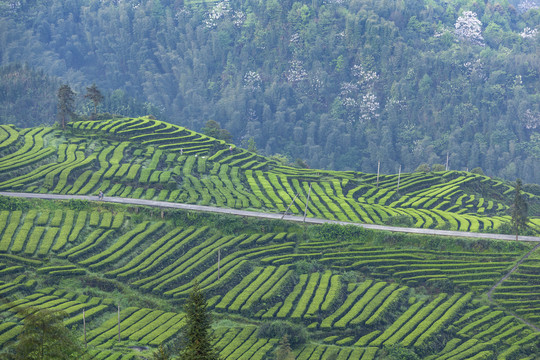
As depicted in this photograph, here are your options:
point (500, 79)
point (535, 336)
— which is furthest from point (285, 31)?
point (535, 336)

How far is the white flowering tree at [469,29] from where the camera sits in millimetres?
158875

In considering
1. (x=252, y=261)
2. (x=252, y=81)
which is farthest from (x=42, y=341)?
(x=252, y=81)

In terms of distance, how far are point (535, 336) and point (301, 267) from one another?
20373 mm

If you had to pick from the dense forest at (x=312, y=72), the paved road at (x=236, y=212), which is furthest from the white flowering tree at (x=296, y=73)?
the paved road at (x=236, y=212)

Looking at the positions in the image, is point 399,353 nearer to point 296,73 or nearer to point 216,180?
point 216,180

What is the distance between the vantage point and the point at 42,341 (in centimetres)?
3494

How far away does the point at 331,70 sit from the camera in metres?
154

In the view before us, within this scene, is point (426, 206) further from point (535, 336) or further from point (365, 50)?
point (365, 50)

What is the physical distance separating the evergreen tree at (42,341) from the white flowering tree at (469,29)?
135 metres

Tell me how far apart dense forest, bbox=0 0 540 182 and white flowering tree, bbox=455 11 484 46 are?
11.4 inches

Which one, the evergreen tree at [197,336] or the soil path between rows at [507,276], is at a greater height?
the evergreen tree at [197,336]

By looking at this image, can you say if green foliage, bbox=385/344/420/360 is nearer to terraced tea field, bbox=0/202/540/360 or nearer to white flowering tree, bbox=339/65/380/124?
terraced tea field, bbox=0/202/540/360

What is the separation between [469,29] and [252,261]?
107036 mm

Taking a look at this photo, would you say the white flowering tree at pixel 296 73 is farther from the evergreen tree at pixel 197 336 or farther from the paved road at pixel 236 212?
the evergreen tree at pixel 197 336
